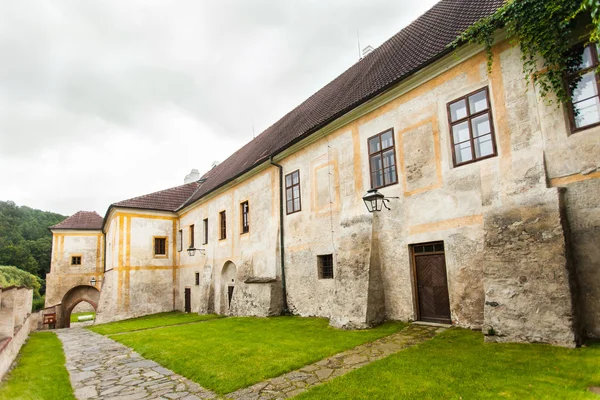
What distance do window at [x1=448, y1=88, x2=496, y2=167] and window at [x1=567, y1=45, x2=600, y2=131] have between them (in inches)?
56.9

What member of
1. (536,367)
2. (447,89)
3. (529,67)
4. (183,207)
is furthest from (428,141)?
(183,207)

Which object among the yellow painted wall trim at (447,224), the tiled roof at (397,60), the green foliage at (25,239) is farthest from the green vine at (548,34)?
the green foliage at (25,239)

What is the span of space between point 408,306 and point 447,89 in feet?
17.6

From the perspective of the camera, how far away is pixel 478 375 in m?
5.00

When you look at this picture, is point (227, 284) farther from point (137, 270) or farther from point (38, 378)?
point (38, 378)

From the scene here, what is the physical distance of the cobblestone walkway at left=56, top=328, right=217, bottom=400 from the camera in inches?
228

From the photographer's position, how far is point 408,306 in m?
8.91

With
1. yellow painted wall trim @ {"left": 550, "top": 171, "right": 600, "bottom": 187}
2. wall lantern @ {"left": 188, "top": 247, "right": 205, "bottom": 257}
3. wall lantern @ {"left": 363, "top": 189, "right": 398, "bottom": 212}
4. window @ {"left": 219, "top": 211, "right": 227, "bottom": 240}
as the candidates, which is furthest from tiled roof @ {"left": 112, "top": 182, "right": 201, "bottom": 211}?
yellow painted wall trim @ {"left": 550, "top": 171, "right": 600, "bottom": 187}

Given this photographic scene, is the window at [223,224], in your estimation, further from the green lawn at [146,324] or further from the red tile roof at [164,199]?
the red tile roof at [164,199]

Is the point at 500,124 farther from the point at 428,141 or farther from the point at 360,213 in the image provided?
the point at 360,213

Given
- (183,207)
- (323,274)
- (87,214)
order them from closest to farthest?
1. (323,274)
2. (183,207)
3. (87,214)

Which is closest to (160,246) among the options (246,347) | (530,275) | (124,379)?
(246,347)

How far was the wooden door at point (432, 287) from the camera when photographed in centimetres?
835

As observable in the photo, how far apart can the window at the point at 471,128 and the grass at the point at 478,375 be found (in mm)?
3961
